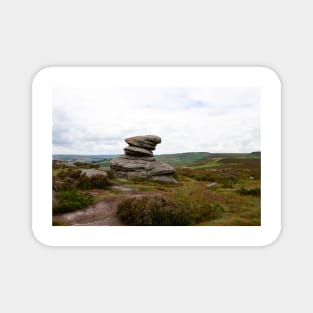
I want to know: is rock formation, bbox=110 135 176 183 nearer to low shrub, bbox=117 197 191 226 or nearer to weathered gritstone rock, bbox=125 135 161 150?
weathered gritstone rock, bbox=125 135 161 150

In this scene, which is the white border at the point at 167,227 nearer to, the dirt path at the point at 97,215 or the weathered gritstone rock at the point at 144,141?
the dirt path at the point at 97,215

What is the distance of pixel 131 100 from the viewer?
4.92 meters

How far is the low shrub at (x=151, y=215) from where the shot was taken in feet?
15.7

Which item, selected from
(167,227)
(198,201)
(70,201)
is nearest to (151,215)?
(167,227)

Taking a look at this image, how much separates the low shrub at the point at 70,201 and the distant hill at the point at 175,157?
0.56 m

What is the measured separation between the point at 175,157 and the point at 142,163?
67 centimetres

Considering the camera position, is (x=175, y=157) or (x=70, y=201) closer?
(x=70, y=201)

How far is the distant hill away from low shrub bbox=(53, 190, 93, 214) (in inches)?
22.0

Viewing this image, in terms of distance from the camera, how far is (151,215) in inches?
189

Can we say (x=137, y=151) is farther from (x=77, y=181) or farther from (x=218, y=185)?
(x=218, y=185)

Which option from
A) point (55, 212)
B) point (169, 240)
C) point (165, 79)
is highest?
point (165, 79)
